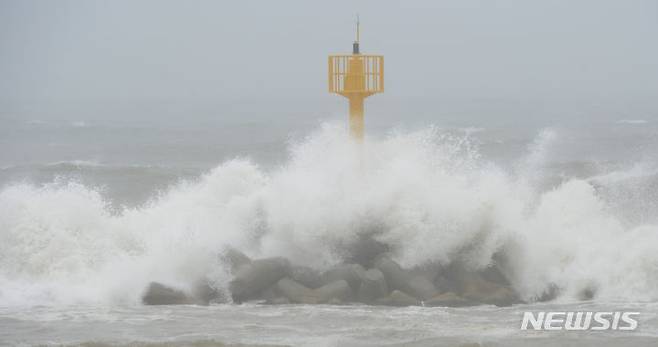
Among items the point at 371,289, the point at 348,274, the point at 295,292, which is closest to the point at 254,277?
the point at 295,292

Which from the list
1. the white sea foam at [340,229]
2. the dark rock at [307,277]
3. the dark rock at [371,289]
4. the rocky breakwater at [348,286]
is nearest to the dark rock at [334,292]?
the rocky breakwater at [348,286]

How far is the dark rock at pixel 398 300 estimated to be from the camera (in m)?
10.9

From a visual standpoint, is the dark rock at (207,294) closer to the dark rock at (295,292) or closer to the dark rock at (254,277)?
the dark rock at (254,277)

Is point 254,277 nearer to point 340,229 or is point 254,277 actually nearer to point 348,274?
point 348,274

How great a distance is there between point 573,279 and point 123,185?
13343 mm

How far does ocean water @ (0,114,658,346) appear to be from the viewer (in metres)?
9.70

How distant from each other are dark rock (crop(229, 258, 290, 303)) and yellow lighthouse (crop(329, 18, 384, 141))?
2.34 m

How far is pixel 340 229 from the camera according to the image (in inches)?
475

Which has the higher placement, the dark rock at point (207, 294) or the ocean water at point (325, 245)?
the ocean water at point (325, 245)

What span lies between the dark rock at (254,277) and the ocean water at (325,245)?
8.9 inches

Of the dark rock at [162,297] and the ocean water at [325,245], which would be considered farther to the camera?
the dark rock at [162,297]

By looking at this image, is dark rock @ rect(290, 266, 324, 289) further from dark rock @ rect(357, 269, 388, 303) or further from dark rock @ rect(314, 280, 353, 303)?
dark rock @ rect(357, 269, 388, 303)

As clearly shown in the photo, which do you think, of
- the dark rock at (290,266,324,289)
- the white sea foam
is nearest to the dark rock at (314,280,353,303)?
the dark rock at (290,266,324,289)

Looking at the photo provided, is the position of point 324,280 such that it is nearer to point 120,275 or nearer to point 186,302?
point 186,302
